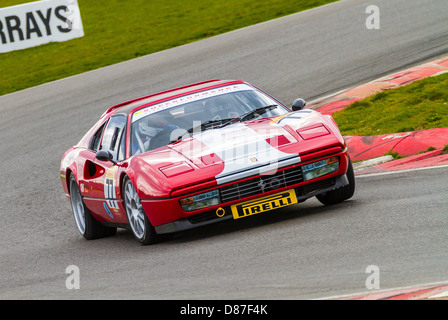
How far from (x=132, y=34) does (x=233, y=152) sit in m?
16.7

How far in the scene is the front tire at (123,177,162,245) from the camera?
7375 millimetres

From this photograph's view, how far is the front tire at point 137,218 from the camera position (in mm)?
7375

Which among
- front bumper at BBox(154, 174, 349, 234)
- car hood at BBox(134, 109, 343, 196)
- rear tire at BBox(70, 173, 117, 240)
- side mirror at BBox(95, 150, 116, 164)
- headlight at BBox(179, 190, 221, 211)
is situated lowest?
rear tire at BBox(70, 173, 117, 240)

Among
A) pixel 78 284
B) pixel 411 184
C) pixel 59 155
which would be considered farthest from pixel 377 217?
pixel 59 155

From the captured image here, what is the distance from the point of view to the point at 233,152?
717 cm

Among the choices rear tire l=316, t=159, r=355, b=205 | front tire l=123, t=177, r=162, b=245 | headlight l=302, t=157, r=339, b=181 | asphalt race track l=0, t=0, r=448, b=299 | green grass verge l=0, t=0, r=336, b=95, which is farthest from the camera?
green grass verge l=0, t=0, r=336, b=95

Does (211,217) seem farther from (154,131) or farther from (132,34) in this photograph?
(132,34)

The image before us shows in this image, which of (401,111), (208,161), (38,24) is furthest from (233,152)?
(38,24)

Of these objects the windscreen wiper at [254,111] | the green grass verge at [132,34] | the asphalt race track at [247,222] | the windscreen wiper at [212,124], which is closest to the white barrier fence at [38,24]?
the green grass verge at [132,34]

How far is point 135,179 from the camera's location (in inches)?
288

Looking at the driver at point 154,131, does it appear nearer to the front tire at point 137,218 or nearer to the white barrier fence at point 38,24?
the front tire at point 137,218

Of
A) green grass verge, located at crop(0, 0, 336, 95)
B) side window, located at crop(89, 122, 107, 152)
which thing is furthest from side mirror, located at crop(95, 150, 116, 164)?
green grass verge, located at crop(0, 0, 336, 95)

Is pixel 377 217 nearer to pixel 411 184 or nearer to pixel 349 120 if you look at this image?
pixel 411 184

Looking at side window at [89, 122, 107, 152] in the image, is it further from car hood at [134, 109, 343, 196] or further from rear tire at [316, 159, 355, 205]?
rear tire at [316, 159, 355, 205]
